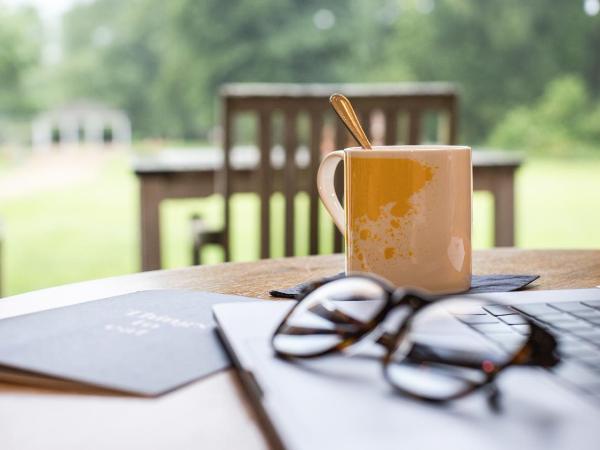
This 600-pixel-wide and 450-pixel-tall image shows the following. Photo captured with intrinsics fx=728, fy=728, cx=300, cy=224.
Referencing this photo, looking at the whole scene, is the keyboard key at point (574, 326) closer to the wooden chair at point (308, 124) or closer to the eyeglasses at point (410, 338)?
the eyeglasses at point (410, 338)

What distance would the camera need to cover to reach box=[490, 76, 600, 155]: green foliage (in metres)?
7.72

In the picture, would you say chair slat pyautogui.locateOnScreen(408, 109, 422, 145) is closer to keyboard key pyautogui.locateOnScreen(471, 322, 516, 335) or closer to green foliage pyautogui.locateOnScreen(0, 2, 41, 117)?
keyboard key pyautogui.locateOnScreen(471, 322, 516, 335)

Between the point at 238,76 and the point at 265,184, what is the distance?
755cm

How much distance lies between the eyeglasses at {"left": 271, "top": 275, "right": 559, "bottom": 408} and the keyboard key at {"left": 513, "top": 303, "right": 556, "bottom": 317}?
0.05 meters

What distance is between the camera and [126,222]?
604cm

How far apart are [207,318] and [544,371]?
0.23 m

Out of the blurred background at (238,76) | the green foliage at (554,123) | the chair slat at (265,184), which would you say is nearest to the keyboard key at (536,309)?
the chair slat at (265,184)

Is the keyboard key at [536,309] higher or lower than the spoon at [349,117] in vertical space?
lower

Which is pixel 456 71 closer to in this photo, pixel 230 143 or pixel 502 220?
pixel 502 220

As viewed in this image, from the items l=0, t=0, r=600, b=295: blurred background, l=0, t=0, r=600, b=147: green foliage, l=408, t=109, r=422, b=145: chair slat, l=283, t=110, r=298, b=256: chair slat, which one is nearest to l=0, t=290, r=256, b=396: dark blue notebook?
l=283, t=110, r=298, b=256: chair slat

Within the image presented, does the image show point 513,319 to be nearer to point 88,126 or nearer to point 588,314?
point 588,314

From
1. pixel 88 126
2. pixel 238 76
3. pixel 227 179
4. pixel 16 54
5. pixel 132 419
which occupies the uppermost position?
pixel 238 76

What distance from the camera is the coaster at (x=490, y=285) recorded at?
569 mm

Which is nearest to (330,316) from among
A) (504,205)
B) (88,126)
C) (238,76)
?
(504,205)
